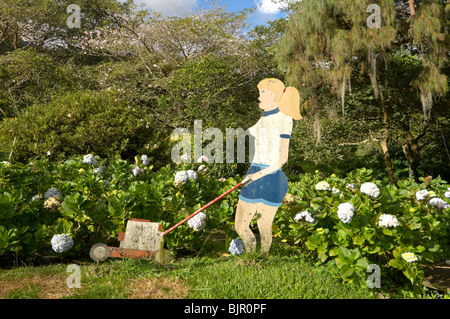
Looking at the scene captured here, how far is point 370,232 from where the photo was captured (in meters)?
2.15

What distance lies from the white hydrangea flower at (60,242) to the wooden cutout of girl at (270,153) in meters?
1.18

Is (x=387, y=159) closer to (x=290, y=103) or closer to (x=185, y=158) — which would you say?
(x=185, y=158)

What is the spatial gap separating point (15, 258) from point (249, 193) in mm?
1782

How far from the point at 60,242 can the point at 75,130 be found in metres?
3.00

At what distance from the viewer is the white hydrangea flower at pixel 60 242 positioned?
Result: 7.29 ft

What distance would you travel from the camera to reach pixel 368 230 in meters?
2.17

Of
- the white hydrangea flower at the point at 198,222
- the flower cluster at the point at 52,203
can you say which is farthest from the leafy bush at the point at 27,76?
the white hydrangea flower at the point at 198,222

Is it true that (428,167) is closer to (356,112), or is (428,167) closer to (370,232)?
(356,112)

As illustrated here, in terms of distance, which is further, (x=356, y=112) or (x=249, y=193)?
(x=356, y=112)

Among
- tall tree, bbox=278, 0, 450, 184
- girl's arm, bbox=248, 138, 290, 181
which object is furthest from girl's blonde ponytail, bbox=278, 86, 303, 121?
tall tree, bbox=278, 0, 450, 184

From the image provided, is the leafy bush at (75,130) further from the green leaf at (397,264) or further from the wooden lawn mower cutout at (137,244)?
the green leaf at (397,264)

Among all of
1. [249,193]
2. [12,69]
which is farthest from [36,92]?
[249,193]

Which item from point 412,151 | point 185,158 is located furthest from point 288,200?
point 412,151
